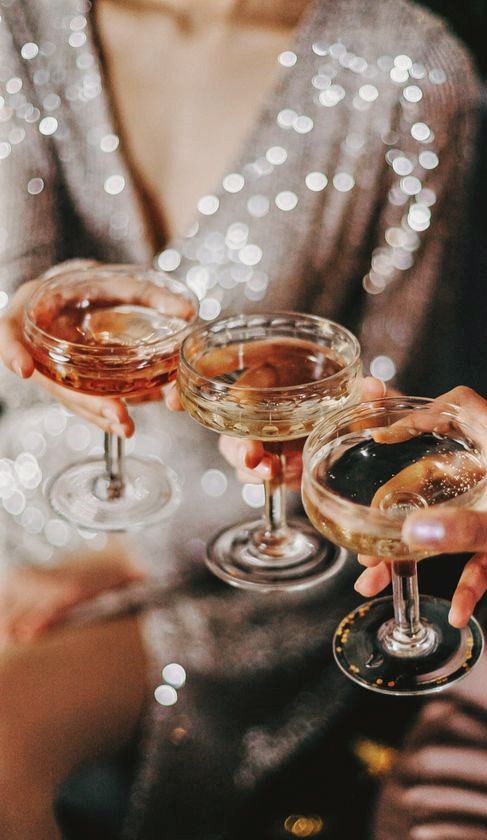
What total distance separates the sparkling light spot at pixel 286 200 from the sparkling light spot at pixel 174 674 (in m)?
0.96

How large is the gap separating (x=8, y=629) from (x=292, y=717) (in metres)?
0.29

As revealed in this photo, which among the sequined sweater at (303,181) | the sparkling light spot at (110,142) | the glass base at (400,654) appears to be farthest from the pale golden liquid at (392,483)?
the sparkling light spot at (110,142)

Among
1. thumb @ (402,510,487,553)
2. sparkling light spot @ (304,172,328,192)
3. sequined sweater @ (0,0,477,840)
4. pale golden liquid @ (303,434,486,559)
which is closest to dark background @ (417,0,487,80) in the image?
sequined sweater @ (0,0,477,840)

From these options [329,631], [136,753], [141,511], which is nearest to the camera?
[136,753]

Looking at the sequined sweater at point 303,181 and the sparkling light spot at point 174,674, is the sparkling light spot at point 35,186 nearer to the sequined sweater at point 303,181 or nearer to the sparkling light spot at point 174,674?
the sequined sweater at point 303,181

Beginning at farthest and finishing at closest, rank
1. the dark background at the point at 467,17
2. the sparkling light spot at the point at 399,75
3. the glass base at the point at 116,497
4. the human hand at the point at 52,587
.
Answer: the dark background at the point at 467,17 → the sparkling light spot at the point at 399,75 → the glass base at the point at 116,497 → the human hand at the point at 52,587

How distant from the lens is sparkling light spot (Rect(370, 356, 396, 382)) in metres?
1.62

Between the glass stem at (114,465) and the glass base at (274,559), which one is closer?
the glass base at (274,559)

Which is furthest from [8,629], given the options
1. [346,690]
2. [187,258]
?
[187,258]

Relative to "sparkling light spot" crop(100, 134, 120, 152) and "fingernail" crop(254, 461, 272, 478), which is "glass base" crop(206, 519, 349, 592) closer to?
"fingernail" crop(254, 461, 272, 478)

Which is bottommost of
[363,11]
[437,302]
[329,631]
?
[437,302]

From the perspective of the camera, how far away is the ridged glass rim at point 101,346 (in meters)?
0.98

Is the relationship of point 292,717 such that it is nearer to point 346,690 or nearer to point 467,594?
point 346,690

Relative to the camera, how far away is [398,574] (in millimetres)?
857
